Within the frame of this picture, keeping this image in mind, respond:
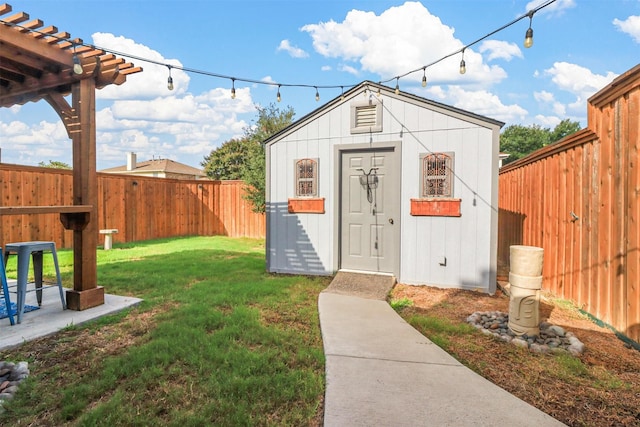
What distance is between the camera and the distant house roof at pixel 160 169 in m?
22.1

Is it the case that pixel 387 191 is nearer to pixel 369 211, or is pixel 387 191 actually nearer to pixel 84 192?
pixel 369 211

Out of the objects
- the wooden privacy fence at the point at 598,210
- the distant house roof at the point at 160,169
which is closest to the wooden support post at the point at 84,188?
the wooden privacy fence at the point at 598,210

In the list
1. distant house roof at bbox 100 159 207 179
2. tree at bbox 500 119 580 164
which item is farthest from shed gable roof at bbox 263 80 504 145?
tree at bbox 500 119 580 164

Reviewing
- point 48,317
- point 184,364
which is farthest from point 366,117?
point 48,317

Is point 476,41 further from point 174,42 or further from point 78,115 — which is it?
point 174,42

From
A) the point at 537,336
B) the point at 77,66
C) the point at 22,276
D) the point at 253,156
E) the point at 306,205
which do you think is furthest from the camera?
the point at 253,156

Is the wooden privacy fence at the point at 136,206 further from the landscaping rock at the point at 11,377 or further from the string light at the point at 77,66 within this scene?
the landscaping rock at the point at 11,377

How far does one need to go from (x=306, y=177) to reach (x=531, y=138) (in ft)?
111

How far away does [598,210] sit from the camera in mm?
3424

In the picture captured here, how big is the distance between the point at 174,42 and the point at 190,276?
18.2 ft

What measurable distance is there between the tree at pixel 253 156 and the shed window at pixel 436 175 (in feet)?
18.1

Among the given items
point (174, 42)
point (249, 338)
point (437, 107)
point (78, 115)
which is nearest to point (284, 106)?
point (174, 42)

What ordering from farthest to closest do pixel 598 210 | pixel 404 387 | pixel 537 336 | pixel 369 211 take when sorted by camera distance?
pixel 369 211 < pixel 598 210 < pixel 537 336 < pixel 404 387

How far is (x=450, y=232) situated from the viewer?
4711 millimetres
